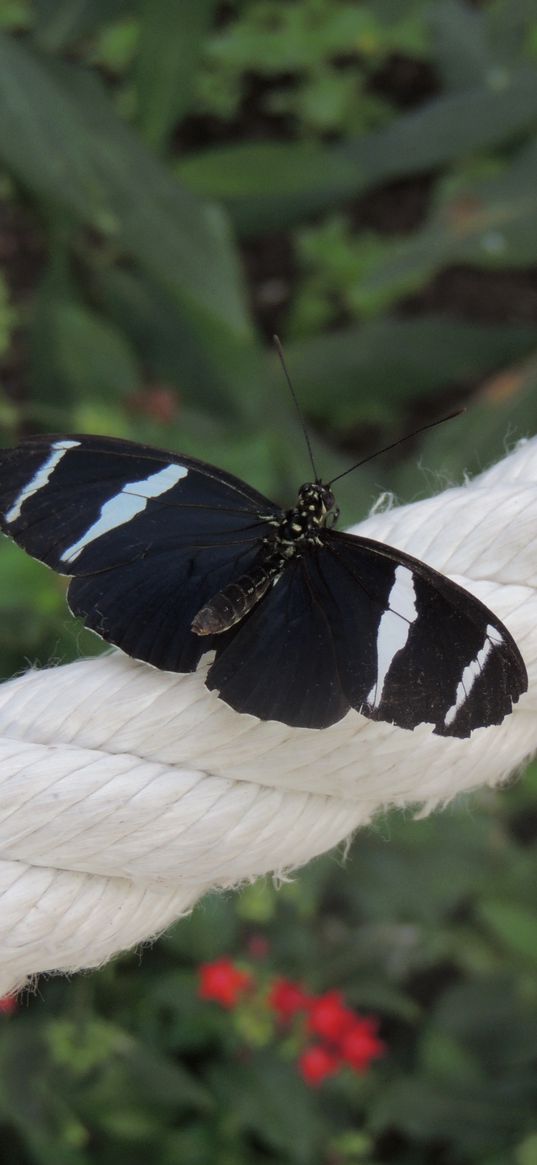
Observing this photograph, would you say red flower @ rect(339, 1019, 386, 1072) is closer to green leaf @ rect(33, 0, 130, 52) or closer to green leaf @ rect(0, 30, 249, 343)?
green leaf @ rect(0, 30, 249, 343)

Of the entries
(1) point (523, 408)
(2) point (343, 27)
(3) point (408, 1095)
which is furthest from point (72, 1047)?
(2) point (343, 27)

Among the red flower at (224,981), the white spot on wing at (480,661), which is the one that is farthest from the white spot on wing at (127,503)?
the red flower at (224,981)

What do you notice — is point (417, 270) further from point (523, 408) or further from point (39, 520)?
point (39, 520)

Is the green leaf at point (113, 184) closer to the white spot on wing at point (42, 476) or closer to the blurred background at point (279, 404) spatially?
the blurred background at point (279, 404)

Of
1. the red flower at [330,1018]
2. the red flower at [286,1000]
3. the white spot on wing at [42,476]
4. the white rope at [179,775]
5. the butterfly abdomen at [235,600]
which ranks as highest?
the white spot on wing at [42,476]

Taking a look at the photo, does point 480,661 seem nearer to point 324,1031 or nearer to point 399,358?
point 324,1031

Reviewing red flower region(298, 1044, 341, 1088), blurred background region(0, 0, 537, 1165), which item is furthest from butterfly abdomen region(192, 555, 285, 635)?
red flower region(298, 1044, 341, 1088)

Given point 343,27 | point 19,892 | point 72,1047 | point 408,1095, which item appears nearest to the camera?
point 19,892
